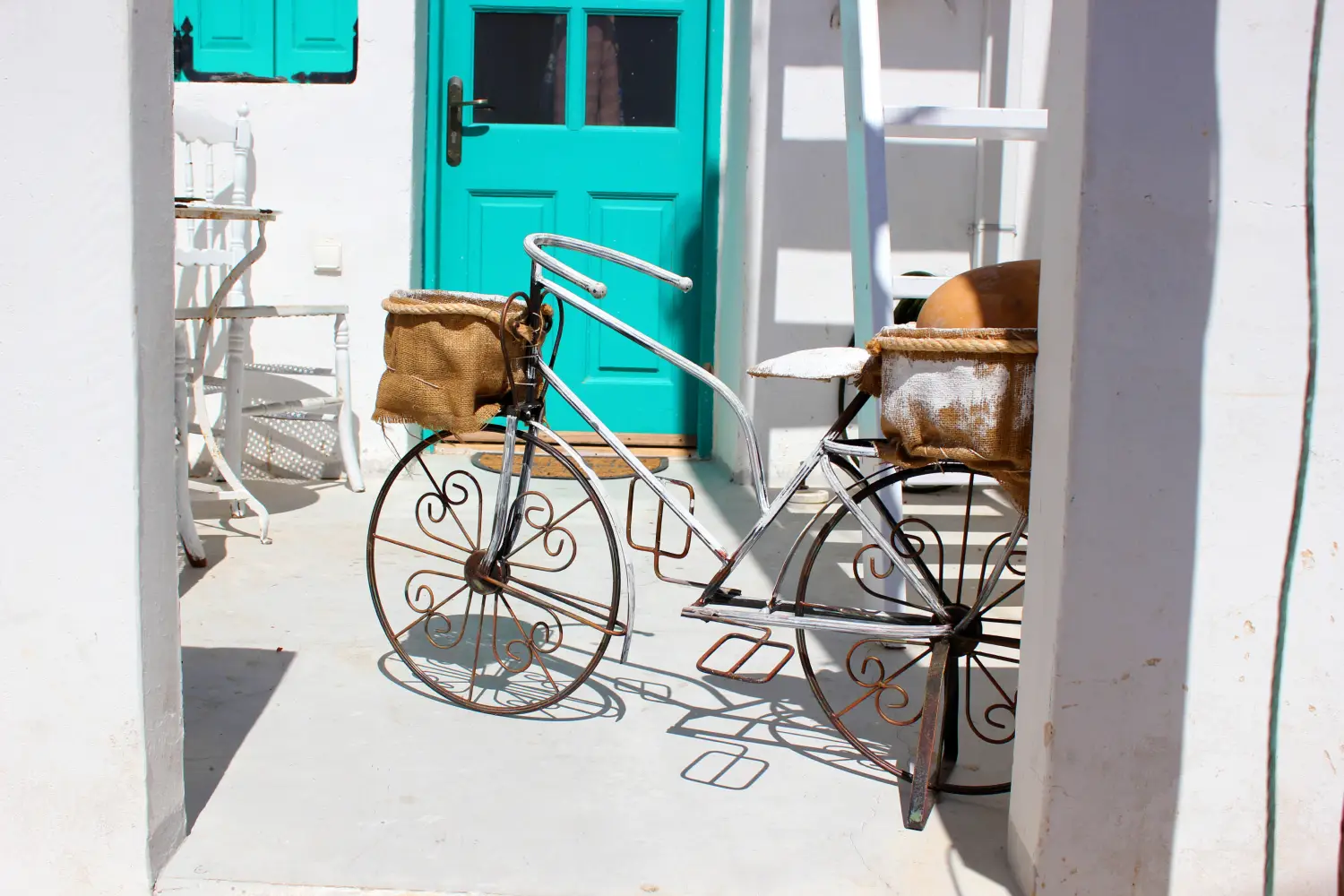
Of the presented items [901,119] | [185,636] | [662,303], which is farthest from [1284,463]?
[662,303]

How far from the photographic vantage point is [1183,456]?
182 centimetres

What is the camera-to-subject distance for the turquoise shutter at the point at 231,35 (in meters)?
4.89

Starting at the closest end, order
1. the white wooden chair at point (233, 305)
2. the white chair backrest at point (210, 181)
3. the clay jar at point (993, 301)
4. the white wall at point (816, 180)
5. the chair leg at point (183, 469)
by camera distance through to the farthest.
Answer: the clay jar at point (993, 301), the chair leg at point (183, 469), the white wooden chair at point (233, 305), the white chair backrest at point (210, 181), the white wall at point (816, 180)

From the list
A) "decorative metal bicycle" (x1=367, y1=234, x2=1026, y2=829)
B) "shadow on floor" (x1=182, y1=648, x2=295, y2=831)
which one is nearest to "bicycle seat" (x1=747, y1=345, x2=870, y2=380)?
"decorative metal bicycle" (x1=367, y1=234, x2=1026, y2=829)

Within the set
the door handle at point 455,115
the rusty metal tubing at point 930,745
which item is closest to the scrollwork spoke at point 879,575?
the rusty metal tubing at point 930,745

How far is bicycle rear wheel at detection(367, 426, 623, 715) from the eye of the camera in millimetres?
2686

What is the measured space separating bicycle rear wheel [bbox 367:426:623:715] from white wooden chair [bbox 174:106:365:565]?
45cm

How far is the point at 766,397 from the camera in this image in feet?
16.4

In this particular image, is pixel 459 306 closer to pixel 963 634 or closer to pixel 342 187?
pixel 963 634

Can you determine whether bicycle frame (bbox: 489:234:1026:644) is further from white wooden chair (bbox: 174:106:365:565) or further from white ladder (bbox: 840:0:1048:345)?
white wooden chair (bbox: 174:106:365:565)

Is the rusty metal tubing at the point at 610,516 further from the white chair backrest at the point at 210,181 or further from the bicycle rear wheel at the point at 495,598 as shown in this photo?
the white chair backrest at the point at 210,181

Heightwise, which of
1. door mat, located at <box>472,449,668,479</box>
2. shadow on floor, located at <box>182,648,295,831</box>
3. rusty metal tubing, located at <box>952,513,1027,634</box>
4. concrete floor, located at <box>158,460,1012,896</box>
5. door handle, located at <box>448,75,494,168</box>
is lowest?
concrete floor, located at <box>158,460,1012,896</box>

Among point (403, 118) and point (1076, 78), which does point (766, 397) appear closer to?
point (403, 118)

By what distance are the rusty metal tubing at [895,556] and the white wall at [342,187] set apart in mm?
2959
